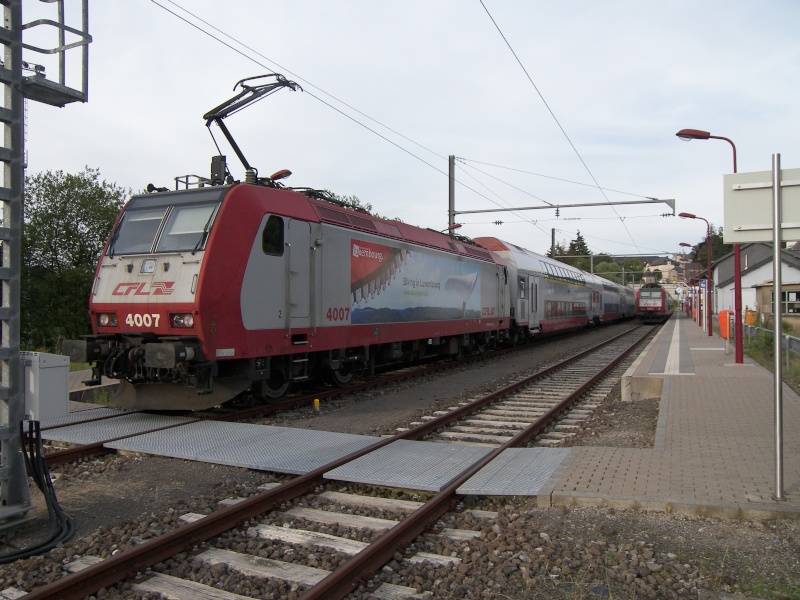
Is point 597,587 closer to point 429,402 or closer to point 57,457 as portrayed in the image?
point 57,457

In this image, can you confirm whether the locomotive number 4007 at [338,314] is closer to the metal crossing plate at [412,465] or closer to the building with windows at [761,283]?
the metal crossing plate at [412,465]

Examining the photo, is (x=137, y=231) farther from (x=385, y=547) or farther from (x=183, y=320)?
(x=385, y=547)

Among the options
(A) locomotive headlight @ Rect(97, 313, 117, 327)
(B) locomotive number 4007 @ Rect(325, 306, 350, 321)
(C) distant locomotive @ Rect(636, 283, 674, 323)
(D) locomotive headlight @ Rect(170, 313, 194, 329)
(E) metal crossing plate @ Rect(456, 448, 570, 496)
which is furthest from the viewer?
(C) distant locomotive @ Rect(636, 283, 674, 323)

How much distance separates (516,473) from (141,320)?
5393 millimetres

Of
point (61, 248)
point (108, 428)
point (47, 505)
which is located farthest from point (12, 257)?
point (61, 248)

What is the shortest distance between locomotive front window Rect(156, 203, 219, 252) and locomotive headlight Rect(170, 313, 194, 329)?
0.88m

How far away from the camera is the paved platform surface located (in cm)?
466

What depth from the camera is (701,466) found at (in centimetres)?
562

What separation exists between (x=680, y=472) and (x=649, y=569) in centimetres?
196

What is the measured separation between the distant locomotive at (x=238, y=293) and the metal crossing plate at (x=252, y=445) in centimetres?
88

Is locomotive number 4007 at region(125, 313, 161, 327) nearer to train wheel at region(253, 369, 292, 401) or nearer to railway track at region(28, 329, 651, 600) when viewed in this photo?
train wheel at region(253, 369, 292, 401)

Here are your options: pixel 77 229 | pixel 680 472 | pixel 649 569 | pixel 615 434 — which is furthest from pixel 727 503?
pixel 77 229

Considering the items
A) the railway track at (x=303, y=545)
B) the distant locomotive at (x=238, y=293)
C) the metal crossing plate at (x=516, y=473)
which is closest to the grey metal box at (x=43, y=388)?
the railway track at (x=303, y=545)

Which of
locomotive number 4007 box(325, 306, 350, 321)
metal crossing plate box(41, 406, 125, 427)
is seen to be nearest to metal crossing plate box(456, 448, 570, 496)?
locomotive number 4007 box(325, 306, 350, 321)
